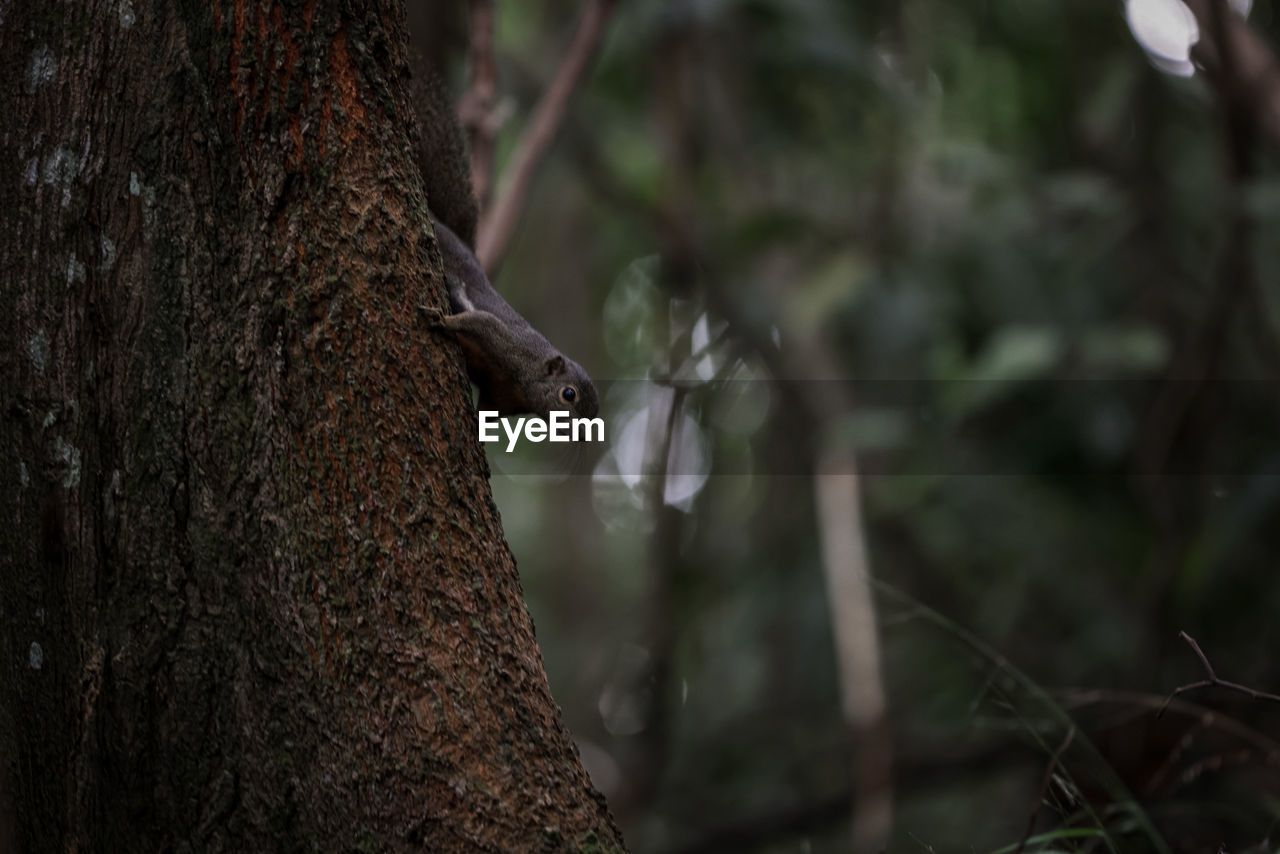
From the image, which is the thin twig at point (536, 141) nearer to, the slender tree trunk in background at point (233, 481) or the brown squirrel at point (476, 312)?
the brown squirrel at point (476, 312)

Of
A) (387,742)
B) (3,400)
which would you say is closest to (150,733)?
(387,742)

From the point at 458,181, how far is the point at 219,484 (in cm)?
108

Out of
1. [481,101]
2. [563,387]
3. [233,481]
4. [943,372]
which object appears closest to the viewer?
[233,481]

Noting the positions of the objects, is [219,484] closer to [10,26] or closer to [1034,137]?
[10,26]

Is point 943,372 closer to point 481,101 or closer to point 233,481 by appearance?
point 481,101

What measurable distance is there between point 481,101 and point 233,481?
83.8 inches

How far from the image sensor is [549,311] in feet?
26.0

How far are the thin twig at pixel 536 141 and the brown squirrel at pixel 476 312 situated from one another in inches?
31.6

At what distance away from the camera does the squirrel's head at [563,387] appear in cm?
214

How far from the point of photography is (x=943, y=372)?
13.4 feet

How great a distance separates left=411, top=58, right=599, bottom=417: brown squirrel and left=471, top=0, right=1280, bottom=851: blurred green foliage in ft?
6.10

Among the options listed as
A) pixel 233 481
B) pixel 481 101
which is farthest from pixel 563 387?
pixel 481 101

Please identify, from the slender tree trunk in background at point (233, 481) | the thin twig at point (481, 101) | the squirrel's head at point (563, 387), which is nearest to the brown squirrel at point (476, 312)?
the squirrel's head at point (563, 387)

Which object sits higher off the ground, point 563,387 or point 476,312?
point 476,312
